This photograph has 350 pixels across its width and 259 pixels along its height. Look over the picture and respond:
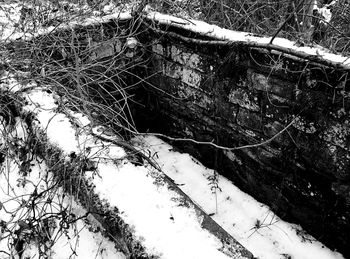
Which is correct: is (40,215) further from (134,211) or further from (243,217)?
(243,217)

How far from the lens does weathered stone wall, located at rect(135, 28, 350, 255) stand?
230 centimetres

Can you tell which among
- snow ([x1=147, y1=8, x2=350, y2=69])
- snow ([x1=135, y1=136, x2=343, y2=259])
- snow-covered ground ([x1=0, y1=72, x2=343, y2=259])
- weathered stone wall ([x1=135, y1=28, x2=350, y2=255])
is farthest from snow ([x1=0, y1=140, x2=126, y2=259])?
snow ([x1=147, y1=8, x2=350, y2=69])

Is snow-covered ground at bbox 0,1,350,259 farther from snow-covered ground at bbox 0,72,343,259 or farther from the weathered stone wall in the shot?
the weathered stone wall

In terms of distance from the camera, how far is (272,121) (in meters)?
2.70

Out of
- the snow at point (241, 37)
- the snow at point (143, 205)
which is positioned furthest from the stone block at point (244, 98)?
the snow at point (143, 205)

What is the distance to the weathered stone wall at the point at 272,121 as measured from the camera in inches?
90.4

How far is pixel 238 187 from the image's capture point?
330 cm

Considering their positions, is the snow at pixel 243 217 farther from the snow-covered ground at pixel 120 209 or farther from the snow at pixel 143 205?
the snow at pixel 143 205

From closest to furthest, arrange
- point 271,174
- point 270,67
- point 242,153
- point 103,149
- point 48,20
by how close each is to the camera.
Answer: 1. point 103,149
2. point 270,67
3. point 271,174
4. point 242,153
5. point 48,20

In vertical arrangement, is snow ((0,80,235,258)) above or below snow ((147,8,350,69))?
below

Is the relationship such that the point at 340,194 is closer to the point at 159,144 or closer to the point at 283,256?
the point at 283,256

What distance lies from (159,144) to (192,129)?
48cm

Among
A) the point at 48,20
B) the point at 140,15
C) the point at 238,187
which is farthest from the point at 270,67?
the point at 48,20

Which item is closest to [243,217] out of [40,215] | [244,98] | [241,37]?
[244,98]
